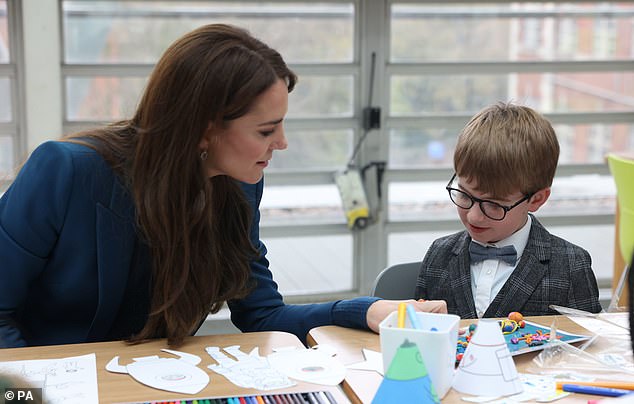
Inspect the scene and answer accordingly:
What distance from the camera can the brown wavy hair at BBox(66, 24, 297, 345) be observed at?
1.69 m

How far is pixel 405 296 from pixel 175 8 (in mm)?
2252

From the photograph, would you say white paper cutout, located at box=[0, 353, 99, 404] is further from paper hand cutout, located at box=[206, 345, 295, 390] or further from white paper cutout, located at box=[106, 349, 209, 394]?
paper hand cutout, located at box=[206, 345, 295, 390]

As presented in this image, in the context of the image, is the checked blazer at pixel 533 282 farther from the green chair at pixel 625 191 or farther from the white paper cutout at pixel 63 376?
the green chair at pixel 625 191

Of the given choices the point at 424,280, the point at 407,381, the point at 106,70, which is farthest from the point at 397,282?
the point at 106,70

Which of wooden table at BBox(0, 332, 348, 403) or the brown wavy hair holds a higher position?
the brown wavy hair

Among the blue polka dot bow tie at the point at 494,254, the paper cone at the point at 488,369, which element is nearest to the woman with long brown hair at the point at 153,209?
the paper cone at the point at 488,369

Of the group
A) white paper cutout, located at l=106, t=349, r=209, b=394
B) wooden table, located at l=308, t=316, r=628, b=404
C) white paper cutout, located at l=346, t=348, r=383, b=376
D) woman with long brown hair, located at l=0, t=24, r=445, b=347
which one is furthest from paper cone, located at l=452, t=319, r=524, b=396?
white paper cutout, located at l=106, t=349, r=209, b=394

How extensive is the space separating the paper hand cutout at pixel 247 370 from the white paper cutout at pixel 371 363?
0.46ft

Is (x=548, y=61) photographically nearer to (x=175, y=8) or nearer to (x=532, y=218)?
(x=175, y=8)

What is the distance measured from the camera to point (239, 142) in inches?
69.5

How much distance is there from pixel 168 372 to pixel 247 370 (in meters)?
0.14

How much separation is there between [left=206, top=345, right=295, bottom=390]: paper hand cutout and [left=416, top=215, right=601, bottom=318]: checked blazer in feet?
1.93

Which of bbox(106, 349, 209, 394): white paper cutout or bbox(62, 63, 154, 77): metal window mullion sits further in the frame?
bbox(62, 63, 154, 77): metal window mullion

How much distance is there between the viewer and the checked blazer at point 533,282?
6.42 feet
